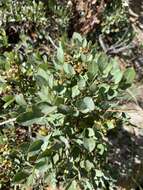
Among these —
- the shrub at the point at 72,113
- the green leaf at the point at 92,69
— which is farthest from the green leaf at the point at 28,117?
the green leaf at the point at 92,69

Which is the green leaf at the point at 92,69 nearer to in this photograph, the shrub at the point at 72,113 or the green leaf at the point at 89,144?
the shrub at the point at 72,113

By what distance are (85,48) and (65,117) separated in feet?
1.49

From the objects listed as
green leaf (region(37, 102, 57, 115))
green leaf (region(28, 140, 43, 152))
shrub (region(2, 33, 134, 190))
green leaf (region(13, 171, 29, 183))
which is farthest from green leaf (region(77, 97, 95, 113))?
green leaf (region(13, 171, 29, 183))

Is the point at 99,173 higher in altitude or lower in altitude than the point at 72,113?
lower

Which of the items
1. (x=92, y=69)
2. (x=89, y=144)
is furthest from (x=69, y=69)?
(x=89, y=144)

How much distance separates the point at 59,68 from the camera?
81.2 inches

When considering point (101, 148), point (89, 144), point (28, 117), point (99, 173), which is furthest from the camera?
point (99, 173)

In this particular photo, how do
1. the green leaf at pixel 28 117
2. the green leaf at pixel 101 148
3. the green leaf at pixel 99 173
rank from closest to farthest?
the green leaf at pixel 28 117, the green leaf at pixel 101 148, the green leaf at pixel 99 173

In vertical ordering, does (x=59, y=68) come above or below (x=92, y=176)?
above

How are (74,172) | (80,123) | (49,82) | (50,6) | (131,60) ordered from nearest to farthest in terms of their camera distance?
(49,82)
(80,123)
(74,172)
(50,6)
(131,60)

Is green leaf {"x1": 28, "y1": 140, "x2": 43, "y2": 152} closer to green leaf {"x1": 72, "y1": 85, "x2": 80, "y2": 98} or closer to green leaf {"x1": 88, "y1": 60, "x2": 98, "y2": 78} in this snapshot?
green leaf {"x1": 72, "y1": 85, "x2": 80, "y2": 98}

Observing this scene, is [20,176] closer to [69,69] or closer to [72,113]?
[72,113]

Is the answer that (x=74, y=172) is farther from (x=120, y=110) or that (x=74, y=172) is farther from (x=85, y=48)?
(x=85, y=48)

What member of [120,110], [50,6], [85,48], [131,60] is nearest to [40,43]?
[50,6]
